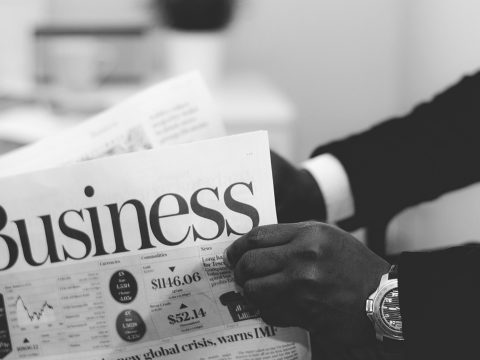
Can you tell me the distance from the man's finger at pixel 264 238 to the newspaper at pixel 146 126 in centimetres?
19

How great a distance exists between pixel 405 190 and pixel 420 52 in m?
0.78

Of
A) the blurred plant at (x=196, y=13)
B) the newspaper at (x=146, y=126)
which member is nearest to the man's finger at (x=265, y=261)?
the newspaper at (x=146, y=126)

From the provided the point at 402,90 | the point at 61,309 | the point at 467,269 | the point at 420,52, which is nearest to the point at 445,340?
the point at 467,269

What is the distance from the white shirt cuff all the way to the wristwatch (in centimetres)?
31

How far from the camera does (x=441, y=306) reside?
49 centimetres

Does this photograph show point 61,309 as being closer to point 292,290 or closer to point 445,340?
point 292,290

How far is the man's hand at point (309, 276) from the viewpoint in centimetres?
48

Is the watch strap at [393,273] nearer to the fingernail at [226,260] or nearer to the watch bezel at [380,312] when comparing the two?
the watch bezel at [380,312]

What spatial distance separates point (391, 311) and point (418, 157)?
34 centimetres

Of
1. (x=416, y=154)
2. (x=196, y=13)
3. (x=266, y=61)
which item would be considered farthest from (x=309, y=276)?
(x=266, y=61)

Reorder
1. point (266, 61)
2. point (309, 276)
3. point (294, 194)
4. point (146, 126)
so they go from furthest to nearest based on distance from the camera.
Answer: point (266, 61) < point (294, 194) < point (146, 126) < point (309, 276)

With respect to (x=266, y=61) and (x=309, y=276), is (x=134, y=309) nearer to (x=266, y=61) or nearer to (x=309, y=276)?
(x=309, y=276)

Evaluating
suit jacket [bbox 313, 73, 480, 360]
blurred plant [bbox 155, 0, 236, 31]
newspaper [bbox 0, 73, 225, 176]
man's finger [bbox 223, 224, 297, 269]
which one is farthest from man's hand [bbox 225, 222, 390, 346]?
blurred plant [bbox 155, 0, 236, 31]

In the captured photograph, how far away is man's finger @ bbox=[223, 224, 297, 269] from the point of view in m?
0.49
